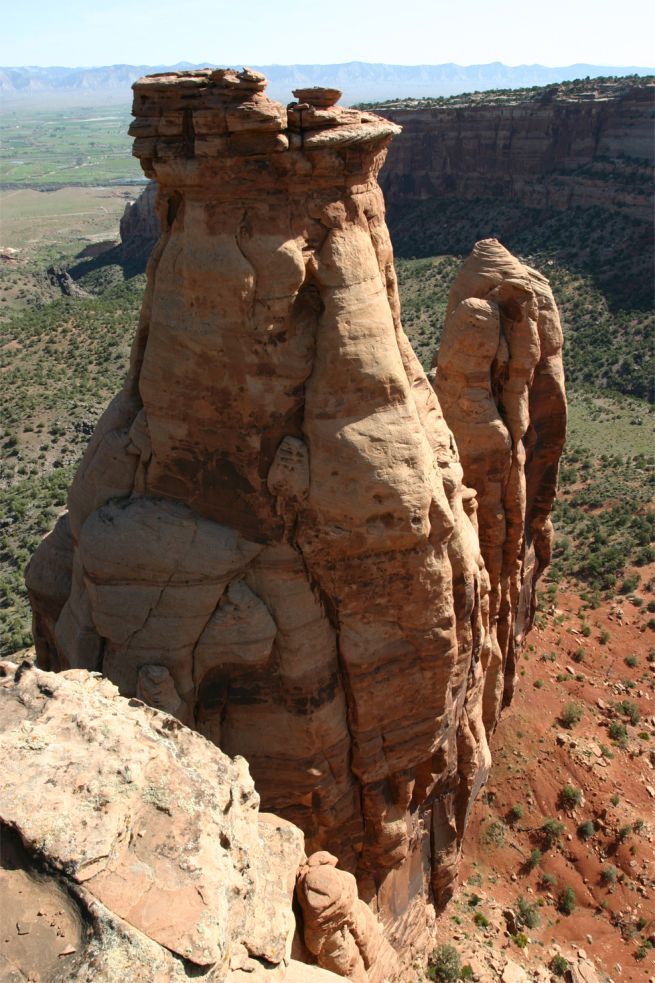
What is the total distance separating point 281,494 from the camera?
40.0 ft

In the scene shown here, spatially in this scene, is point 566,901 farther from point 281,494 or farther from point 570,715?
point 281,494

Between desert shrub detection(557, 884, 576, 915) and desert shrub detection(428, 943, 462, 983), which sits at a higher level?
desert shrub detection(428, 943, 462, 983)

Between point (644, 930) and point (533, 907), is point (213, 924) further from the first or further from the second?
point (644, 930)

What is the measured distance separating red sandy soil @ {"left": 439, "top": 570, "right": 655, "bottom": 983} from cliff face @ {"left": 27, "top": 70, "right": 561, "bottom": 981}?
22.2ft

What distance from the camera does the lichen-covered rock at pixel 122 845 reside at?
650cm

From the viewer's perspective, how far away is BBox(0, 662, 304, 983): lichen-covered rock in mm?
6496

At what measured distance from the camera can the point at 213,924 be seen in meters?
7.12

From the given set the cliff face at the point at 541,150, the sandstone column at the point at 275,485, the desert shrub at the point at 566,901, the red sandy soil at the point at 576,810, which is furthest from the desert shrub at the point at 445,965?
the cliff face at the point at 541,150

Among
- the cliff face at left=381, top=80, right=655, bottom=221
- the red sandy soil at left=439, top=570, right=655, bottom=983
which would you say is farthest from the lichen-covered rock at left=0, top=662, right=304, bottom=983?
the cliff face at left=381, top=80, right=655, bottom=221

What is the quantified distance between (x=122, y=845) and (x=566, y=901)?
15.4 metres

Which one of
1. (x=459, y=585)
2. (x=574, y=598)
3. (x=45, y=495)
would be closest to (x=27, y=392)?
(x=45, y=495)

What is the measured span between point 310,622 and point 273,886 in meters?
4.03

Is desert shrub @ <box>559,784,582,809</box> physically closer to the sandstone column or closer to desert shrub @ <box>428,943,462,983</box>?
desert shrub @ <box>428,943,462,983</box>

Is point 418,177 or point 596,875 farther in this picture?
point 418,177
